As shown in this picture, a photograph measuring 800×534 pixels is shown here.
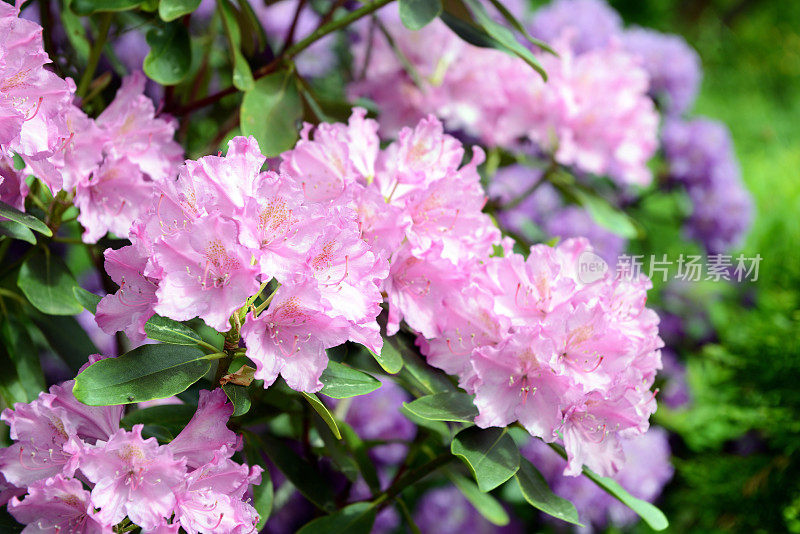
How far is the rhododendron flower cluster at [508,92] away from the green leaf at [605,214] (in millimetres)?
52

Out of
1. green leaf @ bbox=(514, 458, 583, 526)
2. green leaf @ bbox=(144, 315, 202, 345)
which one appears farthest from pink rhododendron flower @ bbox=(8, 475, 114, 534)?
green leaf @ bbox=(514, 458, 583, 526)

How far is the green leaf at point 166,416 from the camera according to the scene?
66cm

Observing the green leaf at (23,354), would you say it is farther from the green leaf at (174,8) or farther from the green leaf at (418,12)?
the green leaf at (418,12)

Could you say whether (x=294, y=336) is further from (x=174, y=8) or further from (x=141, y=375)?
(x=174, y=8)

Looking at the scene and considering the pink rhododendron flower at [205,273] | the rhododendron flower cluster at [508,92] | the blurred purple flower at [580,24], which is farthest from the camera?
the blurred purple flower at [580,24]

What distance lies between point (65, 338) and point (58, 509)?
259 mm

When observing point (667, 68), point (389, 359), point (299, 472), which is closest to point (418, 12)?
point (389, 359)

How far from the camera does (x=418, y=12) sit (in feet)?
2.36

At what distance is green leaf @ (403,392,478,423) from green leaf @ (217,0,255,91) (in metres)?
0.33

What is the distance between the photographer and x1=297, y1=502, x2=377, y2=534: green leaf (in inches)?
27.8

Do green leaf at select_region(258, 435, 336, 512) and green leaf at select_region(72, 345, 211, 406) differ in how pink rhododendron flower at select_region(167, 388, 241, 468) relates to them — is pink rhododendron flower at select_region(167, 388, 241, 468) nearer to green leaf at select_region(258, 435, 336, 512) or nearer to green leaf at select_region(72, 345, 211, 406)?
green leaf at select_region(72, 345, 211, 406)

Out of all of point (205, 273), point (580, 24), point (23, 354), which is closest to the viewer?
point (205, 273)

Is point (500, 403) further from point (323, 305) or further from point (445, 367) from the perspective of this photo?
point (323, 305)

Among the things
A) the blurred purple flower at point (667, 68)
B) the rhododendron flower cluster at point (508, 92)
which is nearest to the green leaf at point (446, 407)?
the rhododendron flower cluster at point (508, 92)
